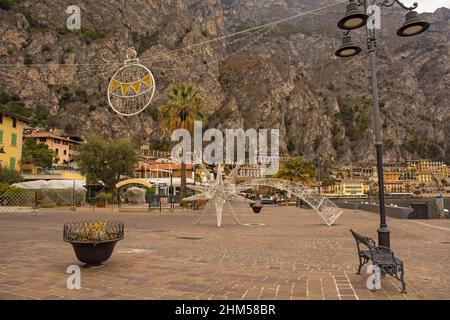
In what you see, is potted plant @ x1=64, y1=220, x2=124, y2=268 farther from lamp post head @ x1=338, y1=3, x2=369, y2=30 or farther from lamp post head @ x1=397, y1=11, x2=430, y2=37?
lamp post head @ x1=397, y1=11, x2=430, y2=37

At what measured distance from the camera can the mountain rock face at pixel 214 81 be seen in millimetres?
97625

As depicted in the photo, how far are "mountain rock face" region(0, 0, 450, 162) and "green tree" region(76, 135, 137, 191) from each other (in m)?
22.6

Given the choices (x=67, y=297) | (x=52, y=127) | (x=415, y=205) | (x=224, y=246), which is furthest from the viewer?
(x=52, y=127)

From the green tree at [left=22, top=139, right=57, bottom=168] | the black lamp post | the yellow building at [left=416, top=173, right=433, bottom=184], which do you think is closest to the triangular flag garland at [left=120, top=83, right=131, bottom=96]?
the black lamp post

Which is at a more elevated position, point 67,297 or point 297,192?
point 297,192

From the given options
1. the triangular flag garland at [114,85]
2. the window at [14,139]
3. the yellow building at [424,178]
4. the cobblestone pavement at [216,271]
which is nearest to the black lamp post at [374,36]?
the cobblestone pavement at [216,271]

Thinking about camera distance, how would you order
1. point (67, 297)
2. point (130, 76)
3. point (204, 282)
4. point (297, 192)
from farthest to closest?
point (297, 192) → point (130, 76) → point (204, 282) → point (67, 297)

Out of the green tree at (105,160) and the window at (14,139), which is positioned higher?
the window at (14,139)

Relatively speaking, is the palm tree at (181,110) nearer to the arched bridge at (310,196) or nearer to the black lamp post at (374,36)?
the arched bridge at (310,196)

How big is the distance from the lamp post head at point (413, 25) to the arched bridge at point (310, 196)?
1227 centimetres

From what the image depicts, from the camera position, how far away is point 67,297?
4820 millimetres

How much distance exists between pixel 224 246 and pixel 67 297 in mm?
6033

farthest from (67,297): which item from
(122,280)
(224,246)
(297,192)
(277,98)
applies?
(277,98)

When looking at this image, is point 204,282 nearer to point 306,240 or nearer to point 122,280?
point 122,280
